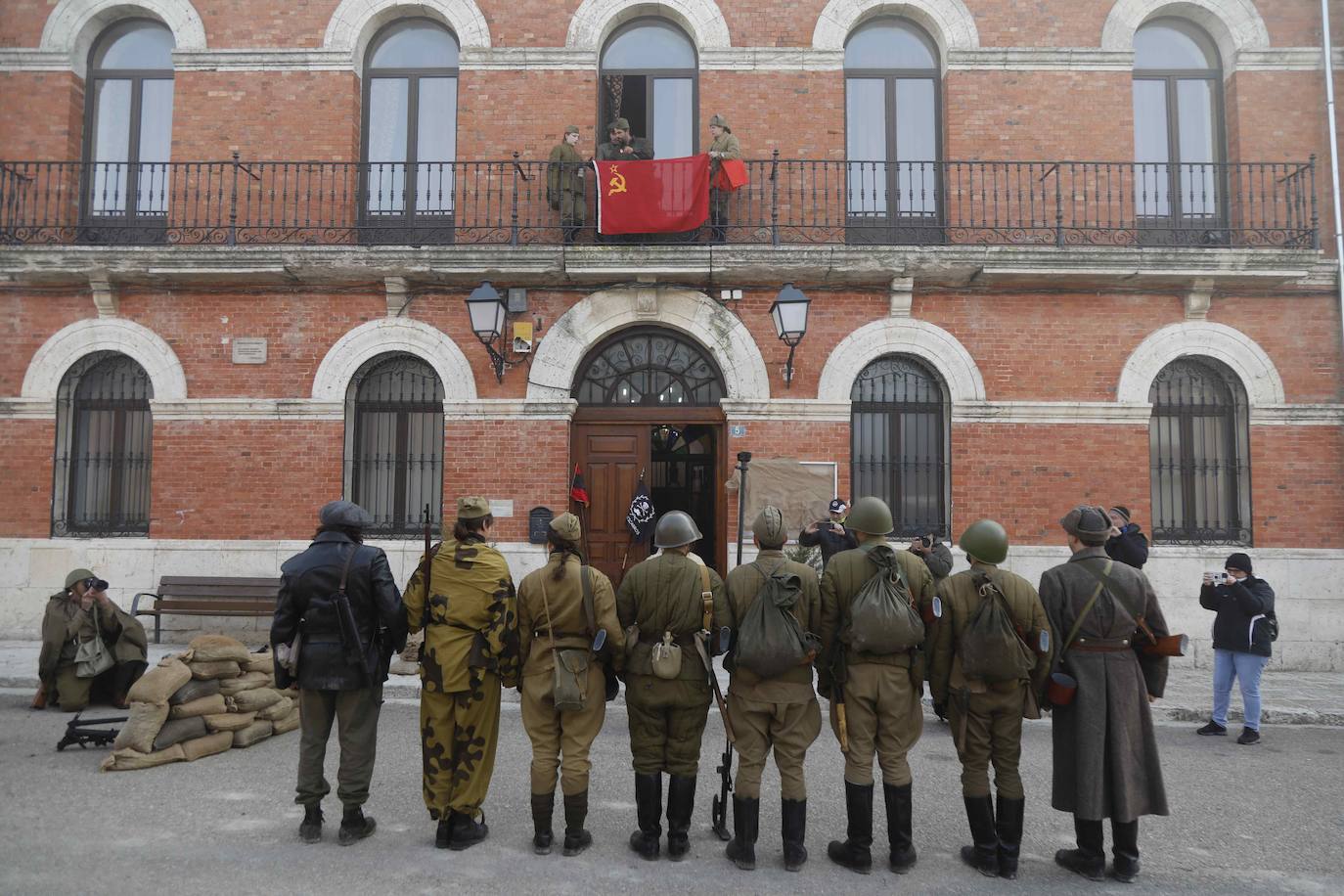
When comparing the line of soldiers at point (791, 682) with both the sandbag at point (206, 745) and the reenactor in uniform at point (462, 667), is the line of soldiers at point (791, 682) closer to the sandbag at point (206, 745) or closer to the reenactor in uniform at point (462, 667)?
the reenactor in uniform at point (462, 667)

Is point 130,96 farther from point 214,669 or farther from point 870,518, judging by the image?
point 870,518

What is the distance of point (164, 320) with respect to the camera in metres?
11.1

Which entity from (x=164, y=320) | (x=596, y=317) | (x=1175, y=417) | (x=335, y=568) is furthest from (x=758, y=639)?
(x=164, y=320)

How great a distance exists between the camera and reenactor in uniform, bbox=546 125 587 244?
1087 centimetres

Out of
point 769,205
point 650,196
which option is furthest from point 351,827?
point 769,205

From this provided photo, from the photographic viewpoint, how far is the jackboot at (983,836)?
15.0 ft

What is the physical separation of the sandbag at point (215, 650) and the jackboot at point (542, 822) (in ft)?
11.5

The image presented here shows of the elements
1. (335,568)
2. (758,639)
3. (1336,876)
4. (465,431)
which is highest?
(465,431)

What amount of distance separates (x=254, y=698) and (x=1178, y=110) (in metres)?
12.9

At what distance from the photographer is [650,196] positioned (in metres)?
10.8

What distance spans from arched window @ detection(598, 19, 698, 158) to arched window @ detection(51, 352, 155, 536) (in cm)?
707

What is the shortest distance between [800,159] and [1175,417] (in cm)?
580

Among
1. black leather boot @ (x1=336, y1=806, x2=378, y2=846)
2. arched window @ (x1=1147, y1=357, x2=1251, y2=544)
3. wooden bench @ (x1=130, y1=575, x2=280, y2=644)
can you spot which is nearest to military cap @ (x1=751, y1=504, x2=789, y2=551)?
black leather boot @ (x1=336, y1=806, x2=378, y2=846)

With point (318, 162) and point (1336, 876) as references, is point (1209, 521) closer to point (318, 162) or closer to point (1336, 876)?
point (1336, 876)
